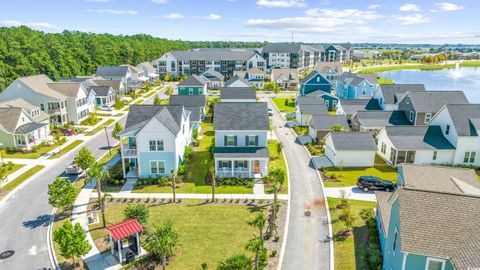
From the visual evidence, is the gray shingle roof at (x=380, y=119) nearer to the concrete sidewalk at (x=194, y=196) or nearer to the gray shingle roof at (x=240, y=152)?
the gray shingle roof at (x=240, y=152)

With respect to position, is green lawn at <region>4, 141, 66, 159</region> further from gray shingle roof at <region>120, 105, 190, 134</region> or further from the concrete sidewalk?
the concrete sidewalk

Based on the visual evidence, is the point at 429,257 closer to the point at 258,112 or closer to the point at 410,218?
the point at 410,218

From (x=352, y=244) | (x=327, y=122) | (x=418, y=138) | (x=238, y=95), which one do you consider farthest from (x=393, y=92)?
(x=352, y=244)

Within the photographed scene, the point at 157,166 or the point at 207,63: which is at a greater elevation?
the point at 207,63

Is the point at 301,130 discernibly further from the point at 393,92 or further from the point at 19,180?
the point at 19,180

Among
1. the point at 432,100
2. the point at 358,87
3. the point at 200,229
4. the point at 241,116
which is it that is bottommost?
the point at 200,229

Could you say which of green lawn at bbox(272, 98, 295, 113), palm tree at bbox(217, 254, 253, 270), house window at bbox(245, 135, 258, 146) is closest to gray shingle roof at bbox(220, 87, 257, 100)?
green lawn at bbox(272, 98, 295, 113)

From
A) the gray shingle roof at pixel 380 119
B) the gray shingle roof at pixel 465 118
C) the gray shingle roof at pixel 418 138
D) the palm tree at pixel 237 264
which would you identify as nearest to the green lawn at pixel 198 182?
the palm tree at pixel 237 264
